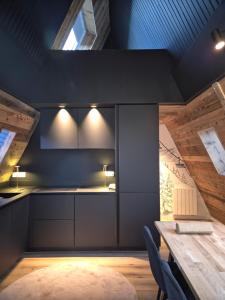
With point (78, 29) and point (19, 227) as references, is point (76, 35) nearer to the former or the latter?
point (78, 29)

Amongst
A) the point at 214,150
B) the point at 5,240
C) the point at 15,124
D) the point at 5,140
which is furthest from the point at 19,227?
the point at 214,150

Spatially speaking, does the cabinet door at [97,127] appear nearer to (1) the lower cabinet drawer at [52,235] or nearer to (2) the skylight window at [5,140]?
(2) the skylight window at [5,140]

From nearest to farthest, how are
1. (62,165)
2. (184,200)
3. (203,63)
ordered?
1. (203,63)
2. (62,165)
3. (184,200)

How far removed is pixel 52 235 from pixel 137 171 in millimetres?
1542

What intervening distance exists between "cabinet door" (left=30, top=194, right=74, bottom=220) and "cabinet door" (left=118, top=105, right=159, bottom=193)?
0.81 meters

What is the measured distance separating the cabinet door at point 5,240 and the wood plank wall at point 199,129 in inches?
101

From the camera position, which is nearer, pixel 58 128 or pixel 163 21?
pixel 163 21

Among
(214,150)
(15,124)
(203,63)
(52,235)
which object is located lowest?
(52,235)

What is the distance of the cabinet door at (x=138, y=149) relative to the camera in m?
3.49

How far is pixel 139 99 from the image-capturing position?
3.49 meters

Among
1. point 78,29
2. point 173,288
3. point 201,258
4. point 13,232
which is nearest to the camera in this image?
point 173,288

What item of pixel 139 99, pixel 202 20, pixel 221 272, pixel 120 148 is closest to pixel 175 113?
pixel 139 99

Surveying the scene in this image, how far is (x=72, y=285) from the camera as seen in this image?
2.60 m

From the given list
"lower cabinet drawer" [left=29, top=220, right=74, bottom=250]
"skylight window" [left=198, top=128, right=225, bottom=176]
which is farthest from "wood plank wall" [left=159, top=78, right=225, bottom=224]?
"lower cabinet drawer" [left=29, top=220, right=74, bottom=250]
